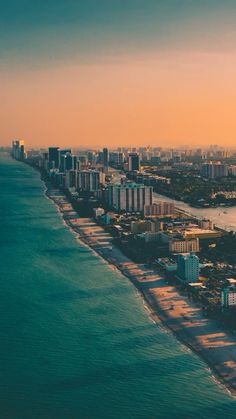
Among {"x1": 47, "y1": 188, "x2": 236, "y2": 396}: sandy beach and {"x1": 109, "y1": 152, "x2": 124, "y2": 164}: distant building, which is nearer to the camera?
{"x1": 47, "y1": 188, "x2": 236, "y2": 396}: sandy beach

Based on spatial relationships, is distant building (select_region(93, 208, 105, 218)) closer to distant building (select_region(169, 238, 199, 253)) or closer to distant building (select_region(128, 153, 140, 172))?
distant building (select_region(169, 238, 199, 253))

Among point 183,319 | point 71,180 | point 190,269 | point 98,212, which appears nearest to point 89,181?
point 71,180

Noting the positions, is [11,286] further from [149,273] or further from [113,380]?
[113,380]

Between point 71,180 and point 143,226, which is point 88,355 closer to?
point 143,226

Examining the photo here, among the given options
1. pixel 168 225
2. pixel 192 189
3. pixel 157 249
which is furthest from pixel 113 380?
pixel 192 189

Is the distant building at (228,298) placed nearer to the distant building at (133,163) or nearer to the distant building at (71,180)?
the distant building at (71,180)

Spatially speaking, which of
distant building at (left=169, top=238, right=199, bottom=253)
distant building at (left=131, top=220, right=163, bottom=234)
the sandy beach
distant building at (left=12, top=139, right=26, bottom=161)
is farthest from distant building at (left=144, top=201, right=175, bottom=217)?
distant building at (left=12, top=139, right=26, bottom=161)

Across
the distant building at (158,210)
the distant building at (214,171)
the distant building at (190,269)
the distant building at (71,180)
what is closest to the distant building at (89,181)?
the distant building at (71,180)
